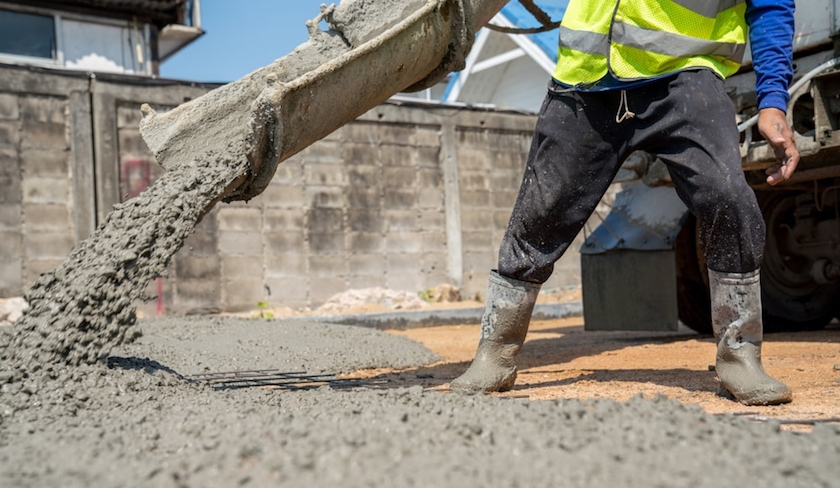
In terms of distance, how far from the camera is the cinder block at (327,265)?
916cm

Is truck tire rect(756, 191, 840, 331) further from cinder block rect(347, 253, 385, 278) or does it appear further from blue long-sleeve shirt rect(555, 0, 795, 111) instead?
cinder block rect(347, 253, 385, 278)

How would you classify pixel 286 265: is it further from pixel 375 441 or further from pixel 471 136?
pixel 375 441

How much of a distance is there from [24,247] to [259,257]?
2265mm

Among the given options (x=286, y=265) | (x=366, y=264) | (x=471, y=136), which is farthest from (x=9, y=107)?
(x=471, y=136)

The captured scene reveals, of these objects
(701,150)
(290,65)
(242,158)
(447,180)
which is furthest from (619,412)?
(447,180)

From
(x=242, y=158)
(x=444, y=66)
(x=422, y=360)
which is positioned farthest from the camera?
(x=422, y=360)

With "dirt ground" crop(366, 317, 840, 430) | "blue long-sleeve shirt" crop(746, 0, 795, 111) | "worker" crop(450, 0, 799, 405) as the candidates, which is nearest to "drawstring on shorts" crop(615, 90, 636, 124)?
"worker" crop(450, 0, 799, 405)

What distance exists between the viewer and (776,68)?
8.94 feet

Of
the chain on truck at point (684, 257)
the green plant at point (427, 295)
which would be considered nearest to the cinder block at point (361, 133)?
the green plant at point (427, 295)

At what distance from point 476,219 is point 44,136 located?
4.87 m

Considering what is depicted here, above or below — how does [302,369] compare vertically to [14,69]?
below

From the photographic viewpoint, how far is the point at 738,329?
8.91 feet

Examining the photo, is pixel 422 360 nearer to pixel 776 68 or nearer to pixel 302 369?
pixel 302 369

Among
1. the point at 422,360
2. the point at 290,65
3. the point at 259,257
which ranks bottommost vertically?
the point at 422,360
